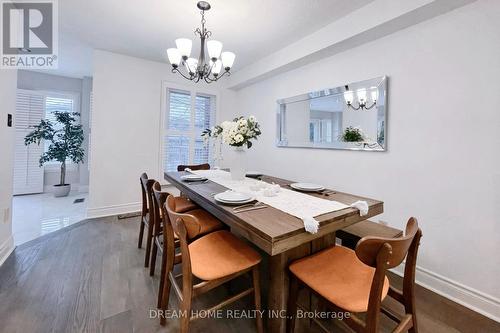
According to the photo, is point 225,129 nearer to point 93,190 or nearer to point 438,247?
point 438,247

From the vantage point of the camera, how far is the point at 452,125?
1770 mm

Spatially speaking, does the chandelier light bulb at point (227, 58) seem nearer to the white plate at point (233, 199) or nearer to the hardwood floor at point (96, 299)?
the white plate at point (233, 199)

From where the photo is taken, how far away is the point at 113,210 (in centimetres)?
350

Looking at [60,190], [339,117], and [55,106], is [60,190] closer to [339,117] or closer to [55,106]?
[55,106]

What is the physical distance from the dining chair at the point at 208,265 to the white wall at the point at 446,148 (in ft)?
5.40

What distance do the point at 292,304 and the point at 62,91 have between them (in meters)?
6.35

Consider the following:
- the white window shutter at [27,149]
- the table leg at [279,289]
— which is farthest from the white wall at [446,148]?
the white window shutter at [27,149]

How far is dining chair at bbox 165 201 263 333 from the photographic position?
1.16 meters

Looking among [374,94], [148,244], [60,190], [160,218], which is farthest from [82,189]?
[374,94]

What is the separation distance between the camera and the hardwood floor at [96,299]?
1.42m

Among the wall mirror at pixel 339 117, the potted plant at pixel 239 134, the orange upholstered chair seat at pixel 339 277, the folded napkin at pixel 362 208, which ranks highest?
the wall mirror at pixel 339 117

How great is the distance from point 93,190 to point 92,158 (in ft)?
1.63

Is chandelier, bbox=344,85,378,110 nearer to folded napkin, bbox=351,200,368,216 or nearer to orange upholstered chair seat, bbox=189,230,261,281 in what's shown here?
folded napkin, bbox=351,200,368,216

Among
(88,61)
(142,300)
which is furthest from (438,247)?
(88,61)
